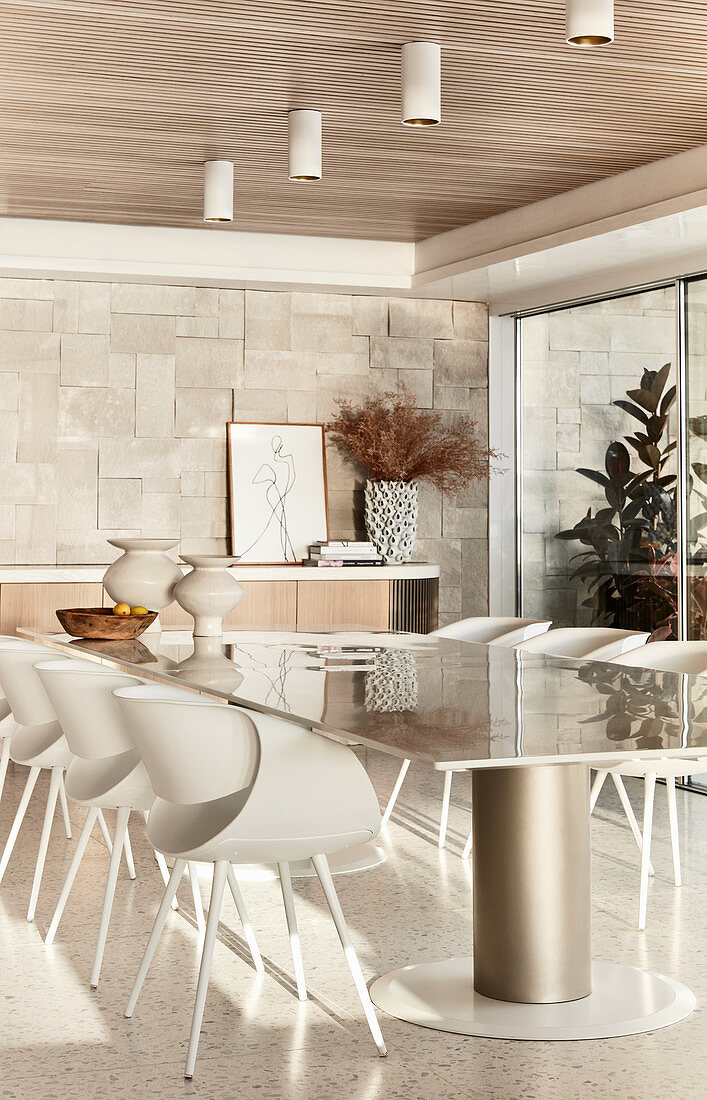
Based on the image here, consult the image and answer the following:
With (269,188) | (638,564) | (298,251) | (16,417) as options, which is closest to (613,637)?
(638,564)

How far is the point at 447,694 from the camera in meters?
3.53

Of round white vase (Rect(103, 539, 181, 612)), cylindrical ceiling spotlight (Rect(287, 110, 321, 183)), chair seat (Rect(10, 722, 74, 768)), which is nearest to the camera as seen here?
chair seat (Rect(10, 722, 74, 768))

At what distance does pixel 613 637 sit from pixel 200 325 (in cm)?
346

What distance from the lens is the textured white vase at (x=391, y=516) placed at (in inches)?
306

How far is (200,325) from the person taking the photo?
7.57m

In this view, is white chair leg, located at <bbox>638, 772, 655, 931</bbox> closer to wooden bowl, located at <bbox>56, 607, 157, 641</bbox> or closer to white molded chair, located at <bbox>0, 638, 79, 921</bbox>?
white molded chair, located at <bbox>0, 638, 79, 921</bbox>

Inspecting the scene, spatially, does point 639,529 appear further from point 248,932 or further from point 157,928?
point 157,928

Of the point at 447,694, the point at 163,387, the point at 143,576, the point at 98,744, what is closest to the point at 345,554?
the point at 163,387

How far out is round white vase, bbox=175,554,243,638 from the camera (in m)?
5.03

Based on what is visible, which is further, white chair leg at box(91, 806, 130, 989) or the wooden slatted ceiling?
the wooden slatted ceiling

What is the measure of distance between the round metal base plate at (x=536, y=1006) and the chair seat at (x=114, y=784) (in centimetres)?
84

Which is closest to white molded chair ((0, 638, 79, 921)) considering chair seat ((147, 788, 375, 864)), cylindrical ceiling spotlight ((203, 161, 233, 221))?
chair seat ((147, 788, 375, 864))

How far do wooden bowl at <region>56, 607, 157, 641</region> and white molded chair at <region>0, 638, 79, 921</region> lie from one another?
69 centimetres

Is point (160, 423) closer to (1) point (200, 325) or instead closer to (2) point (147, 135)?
(1) point (200, 325)
